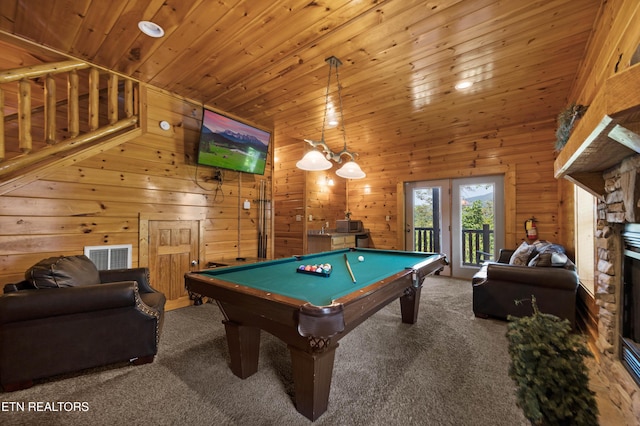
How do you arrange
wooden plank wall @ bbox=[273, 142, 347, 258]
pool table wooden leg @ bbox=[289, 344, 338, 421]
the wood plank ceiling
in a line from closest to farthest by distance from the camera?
1. pool table wooden leg @ bbox=[289, 344, 338, 421]
2. the wood plank ceiling
3. wooden plank wall @ bbox=[273, 142, 347, 258]

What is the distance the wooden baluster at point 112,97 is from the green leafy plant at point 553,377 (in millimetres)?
3689

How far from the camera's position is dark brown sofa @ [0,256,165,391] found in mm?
1672

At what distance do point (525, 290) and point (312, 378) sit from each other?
2564 millimetres

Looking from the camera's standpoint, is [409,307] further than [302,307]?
Yes

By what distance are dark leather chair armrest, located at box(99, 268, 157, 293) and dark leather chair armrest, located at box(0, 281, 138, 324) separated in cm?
58

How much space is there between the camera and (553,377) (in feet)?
3.13

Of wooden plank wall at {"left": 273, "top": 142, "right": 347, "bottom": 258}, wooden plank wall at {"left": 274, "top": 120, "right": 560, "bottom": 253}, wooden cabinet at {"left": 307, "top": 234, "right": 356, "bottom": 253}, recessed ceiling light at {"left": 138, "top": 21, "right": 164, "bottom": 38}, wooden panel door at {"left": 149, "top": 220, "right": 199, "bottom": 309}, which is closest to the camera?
recessed ceiling light at {"left": 138, "top": 21, "right": 164, "bottom": 38}

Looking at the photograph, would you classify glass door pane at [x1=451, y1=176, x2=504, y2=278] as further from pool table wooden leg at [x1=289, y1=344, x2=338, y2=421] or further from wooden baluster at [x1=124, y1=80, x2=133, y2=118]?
wooden baluster at [x1=124, y1=80, x2=133, y2=118]

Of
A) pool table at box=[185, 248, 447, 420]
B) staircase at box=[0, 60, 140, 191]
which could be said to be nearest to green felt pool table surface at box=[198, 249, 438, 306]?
pool table at box=[185, 248, 447, 420]

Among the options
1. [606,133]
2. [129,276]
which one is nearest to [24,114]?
[129,276]

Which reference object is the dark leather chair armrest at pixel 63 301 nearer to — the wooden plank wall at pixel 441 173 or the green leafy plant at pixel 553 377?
the green leafy plant at pixel 553 377

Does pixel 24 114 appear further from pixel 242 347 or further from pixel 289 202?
pixel 289 202

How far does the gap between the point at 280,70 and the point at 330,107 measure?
1.08 metres

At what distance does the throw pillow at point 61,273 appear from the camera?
182cm
